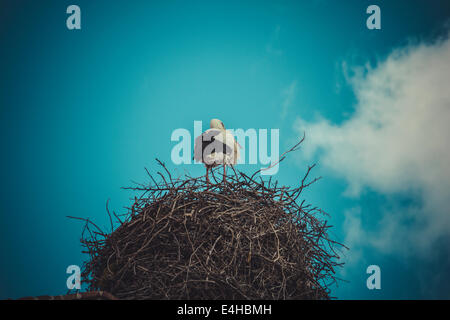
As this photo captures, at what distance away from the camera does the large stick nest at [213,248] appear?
1.73 m

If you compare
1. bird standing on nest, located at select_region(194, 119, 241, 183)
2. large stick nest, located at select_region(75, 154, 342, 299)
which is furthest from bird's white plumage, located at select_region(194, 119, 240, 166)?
large stick nest, located at select_region(75, 154, 342, 299)

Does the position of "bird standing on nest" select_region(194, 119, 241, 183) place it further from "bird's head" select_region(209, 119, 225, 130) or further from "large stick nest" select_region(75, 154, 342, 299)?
"large stick nest" select_region(75, 154, 342, 299)

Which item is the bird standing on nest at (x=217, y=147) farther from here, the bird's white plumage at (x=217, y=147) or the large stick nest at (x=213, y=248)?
the large stick nest at (x=213, y=248)

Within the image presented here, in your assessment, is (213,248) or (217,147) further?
(217,147)

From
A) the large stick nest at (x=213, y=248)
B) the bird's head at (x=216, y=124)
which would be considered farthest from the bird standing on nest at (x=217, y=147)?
the large stick nest at (x=213, y=248)

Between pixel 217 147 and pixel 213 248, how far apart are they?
1719 millimetres

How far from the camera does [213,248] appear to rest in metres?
1.79

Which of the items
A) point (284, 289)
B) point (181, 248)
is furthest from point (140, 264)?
point (284, 289)

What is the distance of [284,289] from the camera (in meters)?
1.73

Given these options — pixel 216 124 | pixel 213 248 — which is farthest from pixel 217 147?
pixel 213 248

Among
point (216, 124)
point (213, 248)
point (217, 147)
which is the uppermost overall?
point (216, 124)

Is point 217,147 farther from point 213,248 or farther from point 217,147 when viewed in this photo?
point 213,248
